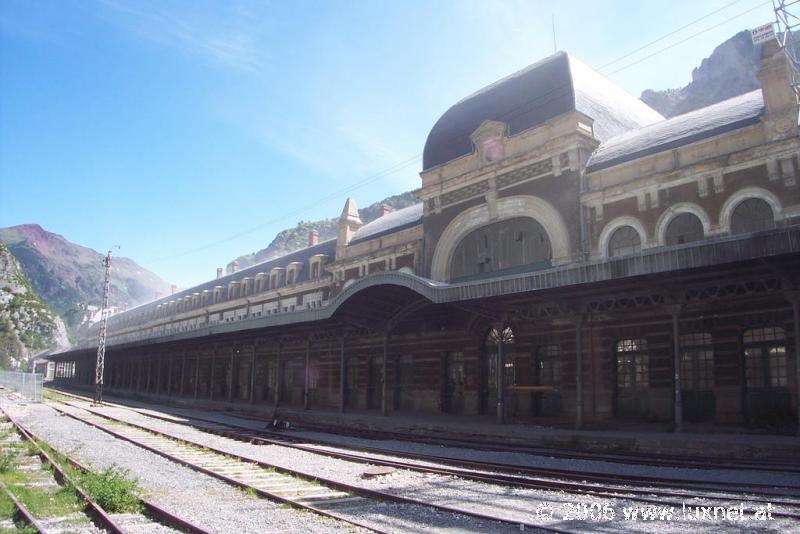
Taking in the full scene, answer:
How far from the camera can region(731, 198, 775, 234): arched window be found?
1642 centimetres

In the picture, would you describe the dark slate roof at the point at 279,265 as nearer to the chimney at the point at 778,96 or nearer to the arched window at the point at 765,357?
the arched window at the point at 765,357

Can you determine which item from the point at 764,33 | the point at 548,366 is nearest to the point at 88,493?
the point at 548,366

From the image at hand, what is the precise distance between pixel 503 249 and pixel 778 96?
33.6 ft

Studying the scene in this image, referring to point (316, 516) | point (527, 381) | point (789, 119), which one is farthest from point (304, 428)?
point (789, 119)

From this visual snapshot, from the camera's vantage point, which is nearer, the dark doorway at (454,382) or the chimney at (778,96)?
the chimney at (778,96)

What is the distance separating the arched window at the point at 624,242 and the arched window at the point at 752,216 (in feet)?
9.53

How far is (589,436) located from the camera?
49.1 feet

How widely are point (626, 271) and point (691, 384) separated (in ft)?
20.2

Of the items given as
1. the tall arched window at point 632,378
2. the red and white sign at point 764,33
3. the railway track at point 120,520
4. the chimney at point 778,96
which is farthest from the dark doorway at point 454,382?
the railway track at point 120,520

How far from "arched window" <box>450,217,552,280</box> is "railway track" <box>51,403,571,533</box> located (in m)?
13.1

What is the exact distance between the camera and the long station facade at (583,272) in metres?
15.3

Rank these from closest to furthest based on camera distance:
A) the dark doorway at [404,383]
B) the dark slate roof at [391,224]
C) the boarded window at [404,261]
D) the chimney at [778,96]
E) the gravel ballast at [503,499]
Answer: the gravel ballast at [503,499] < the chimney at [778,96] < the dark doorway at [404,383] < the boarded window at [404,261] < the dark slate roof at [391,224]

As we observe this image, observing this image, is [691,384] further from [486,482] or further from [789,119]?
[486,482]

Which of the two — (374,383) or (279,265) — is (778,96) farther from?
(279,265)
